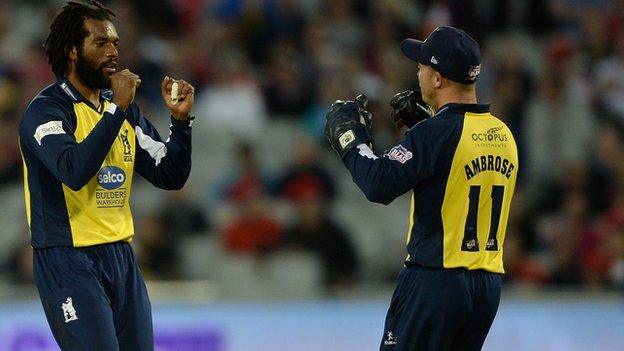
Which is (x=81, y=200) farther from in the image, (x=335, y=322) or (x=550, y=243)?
(x=550, y=243)

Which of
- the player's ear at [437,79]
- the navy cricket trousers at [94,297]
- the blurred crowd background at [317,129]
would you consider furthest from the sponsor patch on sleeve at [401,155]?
the blurred crowd background at [317,129]

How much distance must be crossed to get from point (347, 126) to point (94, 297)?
1.31 m

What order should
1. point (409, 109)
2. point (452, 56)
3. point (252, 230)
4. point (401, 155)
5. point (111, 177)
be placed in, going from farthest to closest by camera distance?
point (252, 230), point (409, 109), point (111, 177), point (452, 56), point (401, 155)

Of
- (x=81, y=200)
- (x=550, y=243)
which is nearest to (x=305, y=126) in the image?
(x=550, y=243)

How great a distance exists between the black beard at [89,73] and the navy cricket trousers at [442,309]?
5.17 ft

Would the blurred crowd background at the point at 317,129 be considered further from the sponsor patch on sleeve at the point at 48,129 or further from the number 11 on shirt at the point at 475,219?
the sponsor patch on sleeve at the point at 48,129

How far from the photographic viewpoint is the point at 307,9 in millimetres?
11906

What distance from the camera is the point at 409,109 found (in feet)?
18.0

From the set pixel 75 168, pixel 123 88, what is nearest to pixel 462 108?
pixel 123 88

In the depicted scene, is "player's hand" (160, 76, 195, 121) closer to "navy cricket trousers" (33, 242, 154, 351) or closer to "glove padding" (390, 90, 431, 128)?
"navy cricket trousers" (33, 242, 154, 351)

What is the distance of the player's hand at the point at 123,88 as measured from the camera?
5.03 m

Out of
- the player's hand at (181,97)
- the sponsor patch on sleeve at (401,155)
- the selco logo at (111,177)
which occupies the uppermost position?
the player's hand at (181,97)

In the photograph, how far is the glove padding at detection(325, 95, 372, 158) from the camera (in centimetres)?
516

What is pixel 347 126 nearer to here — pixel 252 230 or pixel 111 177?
pixel 111 177
